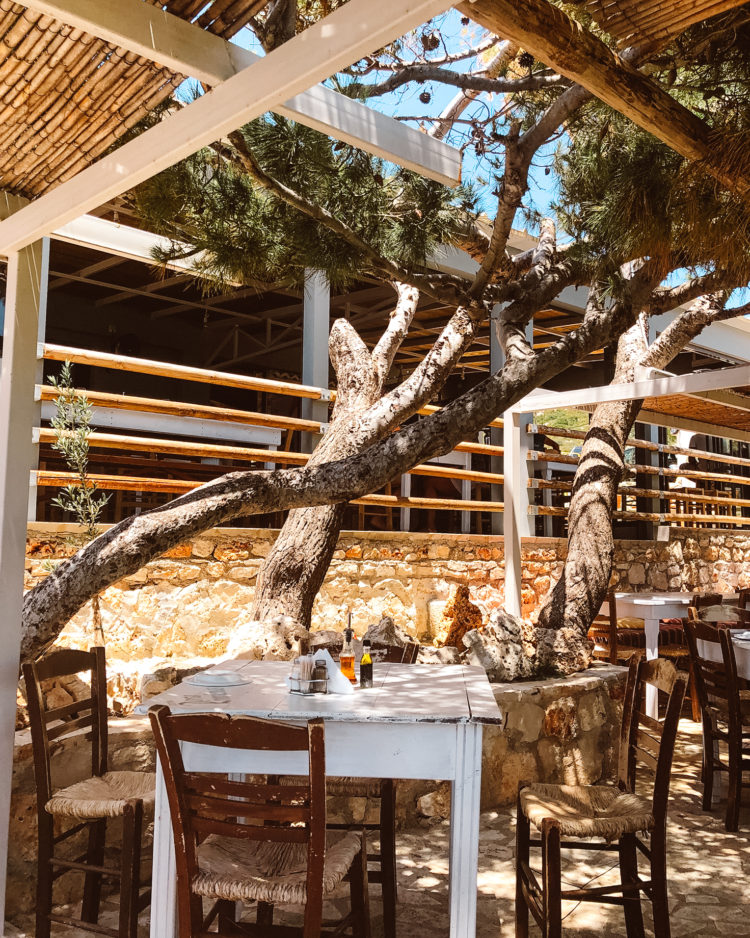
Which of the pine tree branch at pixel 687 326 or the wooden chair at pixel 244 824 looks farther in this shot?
the pine tree branch at pixel 687 326

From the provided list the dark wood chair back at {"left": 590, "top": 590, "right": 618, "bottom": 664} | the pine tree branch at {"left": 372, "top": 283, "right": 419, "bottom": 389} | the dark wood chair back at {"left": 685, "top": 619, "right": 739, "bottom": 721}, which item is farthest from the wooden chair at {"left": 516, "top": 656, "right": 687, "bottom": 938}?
the dark wood chair back at {"left": 590, "top": 590, "right": 618, "bottom": 664}

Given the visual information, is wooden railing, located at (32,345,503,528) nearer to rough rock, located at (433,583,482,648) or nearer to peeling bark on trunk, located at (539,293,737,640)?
rough rock, located at (433,583,482,648)

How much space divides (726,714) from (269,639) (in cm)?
249

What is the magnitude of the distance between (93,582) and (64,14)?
189 centimetres

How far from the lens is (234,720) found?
2.05 meters

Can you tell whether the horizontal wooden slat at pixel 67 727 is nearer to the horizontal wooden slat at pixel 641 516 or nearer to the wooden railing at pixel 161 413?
the wooden railing at pixel 161 413

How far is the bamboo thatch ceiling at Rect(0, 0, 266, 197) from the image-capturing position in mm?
2121

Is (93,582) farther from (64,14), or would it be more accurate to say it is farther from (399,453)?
(64,14)

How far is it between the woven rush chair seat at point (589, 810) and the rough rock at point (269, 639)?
157 cm

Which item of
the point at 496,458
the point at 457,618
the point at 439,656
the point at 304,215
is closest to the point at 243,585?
the point at 439,656

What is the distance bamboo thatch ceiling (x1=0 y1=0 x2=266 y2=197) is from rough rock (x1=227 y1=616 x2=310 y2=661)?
2379 mm

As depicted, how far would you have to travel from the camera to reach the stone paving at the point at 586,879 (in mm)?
3021

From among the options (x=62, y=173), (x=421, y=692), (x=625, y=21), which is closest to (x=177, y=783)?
(x=421, y=692)

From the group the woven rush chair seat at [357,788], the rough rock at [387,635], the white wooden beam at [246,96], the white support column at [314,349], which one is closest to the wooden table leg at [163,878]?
the woven rush chair seat at [357,788]
